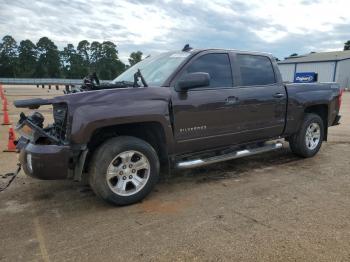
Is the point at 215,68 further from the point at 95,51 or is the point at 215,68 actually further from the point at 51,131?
the point at 95,51

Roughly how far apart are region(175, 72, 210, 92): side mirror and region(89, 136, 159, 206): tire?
0.87 m

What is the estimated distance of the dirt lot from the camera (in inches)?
120

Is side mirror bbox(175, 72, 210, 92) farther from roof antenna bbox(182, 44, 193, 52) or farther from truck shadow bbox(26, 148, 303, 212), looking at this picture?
truck shadow bbox(26, 148, 303, 212)

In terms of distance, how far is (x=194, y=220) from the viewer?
3.67 m

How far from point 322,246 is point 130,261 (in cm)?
171

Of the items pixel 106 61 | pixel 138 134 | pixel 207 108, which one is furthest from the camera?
pixel 106 61

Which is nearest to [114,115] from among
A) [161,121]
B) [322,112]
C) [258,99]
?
[161,121]

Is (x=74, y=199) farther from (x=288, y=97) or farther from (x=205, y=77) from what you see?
(x=288, y=97)

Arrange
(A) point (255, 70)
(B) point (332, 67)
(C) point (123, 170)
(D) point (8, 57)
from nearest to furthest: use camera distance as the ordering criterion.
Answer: (C) point (123, 170) → (A) point (255, 70) → (B) point (332, 67) → (D) point (8, 57)

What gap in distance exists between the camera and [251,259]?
290 centimetres

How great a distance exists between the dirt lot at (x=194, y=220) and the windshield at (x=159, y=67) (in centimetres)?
150

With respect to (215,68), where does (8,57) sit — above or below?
above

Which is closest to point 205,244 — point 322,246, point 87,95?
point 322,246

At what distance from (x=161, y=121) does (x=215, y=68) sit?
128 centimetres
